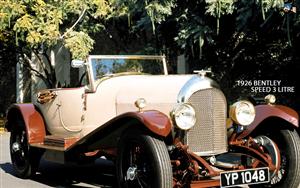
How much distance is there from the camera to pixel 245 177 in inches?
212

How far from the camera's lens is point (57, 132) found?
25.0 ft

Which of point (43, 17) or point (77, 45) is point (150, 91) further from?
point (43, 17)

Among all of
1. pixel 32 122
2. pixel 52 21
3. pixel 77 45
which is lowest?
pixel 32 122

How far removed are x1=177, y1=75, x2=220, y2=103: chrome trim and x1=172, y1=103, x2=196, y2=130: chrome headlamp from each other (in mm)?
292

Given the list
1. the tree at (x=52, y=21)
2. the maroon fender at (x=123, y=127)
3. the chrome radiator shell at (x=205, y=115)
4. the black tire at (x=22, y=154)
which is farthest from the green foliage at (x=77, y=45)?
the chrome radiator shell at (x=205, y=115)

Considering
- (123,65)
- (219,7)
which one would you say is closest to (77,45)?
(219,7)

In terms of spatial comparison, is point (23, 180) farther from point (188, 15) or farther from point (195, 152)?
point (188, 15)

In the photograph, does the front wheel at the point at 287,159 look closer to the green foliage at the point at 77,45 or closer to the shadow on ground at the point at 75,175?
the shadow on ground at the point at 75,175

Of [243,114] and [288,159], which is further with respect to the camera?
[288,159]

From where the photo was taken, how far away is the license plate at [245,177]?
17.3ft
